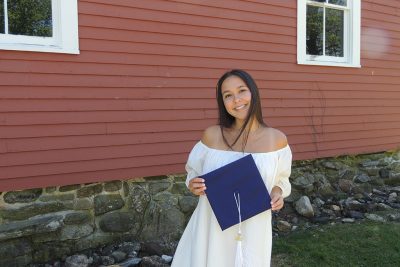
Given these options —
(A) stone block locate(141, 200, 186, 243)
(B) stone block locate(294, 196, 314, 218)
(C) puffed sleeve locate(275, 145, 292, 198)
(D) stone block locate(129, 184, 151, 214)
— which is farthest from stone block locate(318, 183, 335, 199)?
(C) puffed sleeve locate(275, 145, 292, 198)

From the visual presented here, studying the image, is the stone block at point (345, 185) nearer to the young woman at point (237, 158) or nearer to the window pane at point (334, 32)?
the window pane at point (334, 32)

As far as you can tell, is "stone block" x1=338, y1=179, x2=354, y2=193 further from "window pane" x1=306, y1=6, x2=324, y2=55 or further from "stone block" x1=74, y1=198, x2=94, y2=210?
"stone block" x1=74, y1=198, x2=94, y2=210

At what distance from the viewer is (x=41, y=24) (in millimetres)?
4164

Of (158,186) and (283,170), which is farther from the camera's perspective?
(158,186)

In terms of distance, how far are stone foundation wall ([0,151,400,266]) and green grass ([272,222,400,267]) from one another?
471 mm

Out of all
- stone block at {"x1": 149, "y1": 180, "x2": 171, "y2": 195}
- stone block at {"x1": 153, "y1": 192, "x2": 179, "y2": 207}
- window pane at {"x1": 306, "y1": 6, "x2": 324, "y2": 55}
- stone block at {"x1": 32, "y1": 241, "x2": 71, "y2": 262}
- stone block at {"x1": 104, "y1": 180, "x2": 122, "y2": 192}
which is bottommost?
stone block at {"x1": 32, "y1": 241, "x2": 71, "y2": 262}

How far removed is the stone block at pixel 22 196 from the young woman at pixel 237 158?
239cm

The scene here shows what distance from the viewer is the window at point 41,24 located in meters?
4.01

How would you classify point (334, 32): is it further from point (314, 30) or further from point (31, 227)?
point (31, 227)

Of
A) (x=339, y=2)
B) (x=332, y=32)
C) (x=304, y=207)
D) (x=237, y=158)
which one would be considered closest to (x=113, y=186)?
(x=304, y=207)

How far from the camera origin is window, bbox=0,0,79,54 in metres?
4.01

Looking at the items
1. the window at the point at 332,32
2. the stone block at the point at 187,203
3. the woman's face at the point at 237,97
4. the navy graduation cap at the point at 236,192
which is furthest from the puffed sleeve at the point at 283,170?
the window at the point at 332,32

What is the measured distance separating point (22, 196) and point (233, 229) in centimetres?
261

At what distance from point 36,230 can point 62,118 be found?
39.8 inches
